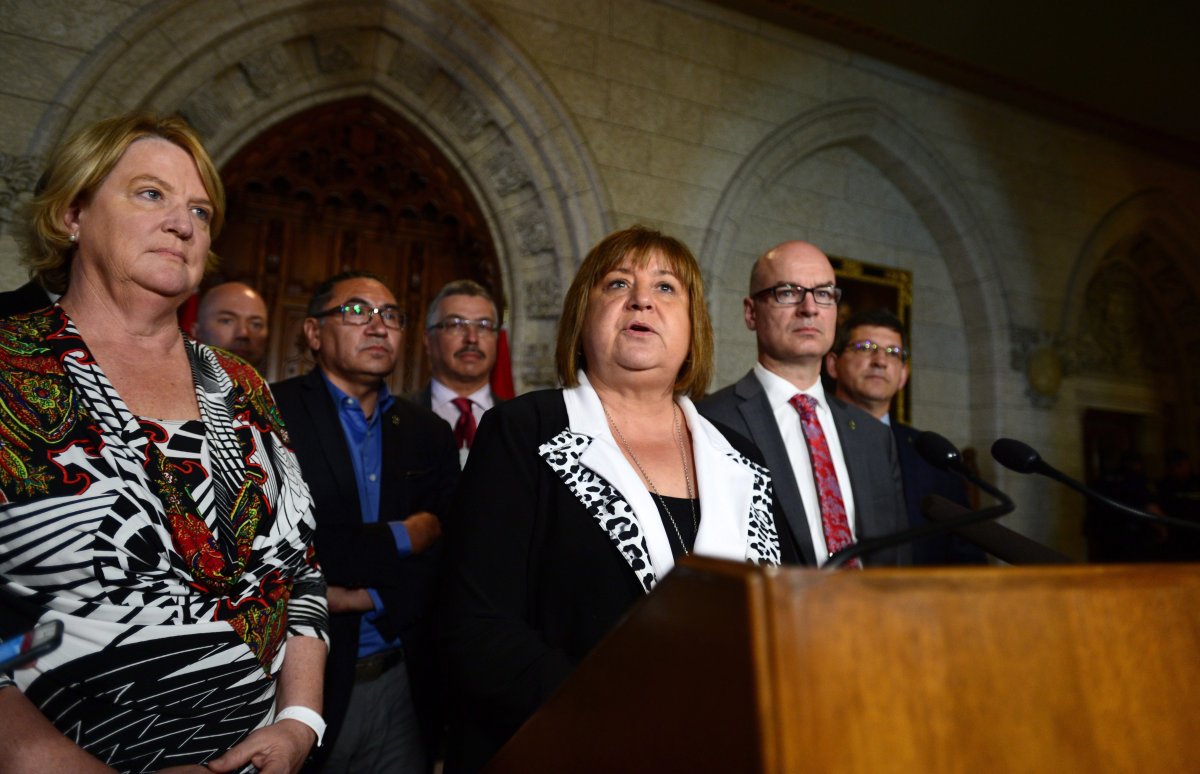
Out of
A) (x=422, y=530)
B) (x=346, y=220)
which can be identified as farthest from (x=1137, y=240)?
(x=422, y=530)

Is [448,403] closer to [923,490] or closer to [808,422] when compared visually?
[808,422]

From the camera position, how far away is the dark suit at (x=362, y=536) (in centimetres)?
175

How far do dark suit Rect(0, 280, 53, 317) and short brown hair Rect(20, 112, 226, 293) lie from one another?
0.07ft

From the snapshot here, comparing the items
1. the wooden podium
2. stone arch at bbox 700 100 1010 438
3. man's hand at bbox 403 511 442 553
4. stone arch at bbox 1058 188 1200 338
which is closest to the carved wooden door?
stone arch at bbox 700 100 1010 438

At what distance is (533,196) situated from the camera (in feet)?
15.8

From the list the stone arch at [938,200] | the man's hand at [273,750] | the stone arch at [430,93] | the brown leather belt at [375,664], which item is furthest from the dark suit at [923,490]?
the stone arch at [938,200]

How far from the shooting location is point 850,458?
201 centimetres

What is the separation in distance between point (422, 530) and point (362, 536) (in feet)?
0.57

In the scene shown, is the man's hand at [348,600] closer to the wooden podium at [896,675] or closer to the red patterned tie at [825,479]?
the red patterned tie at [825,479]

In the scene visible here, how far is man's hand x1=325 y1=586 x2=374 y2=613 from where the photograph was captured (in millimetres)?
1740

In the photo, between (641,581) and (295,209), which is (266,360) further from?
(641,581)

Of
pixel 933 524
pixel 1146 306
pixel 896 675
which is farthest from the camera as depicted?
pixel 1146 306

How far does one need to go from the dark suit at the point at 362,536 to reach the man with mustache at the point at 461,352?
0.73m

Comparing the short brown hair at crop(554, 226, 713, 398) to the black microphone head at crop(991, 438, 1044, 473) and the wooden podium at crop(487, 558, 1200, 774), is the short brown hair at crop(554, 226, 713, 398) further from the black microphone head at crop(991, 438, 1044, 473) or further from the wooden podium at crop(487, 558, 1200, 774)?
the wooden podium at crop(487, 558, 1200, 774)
